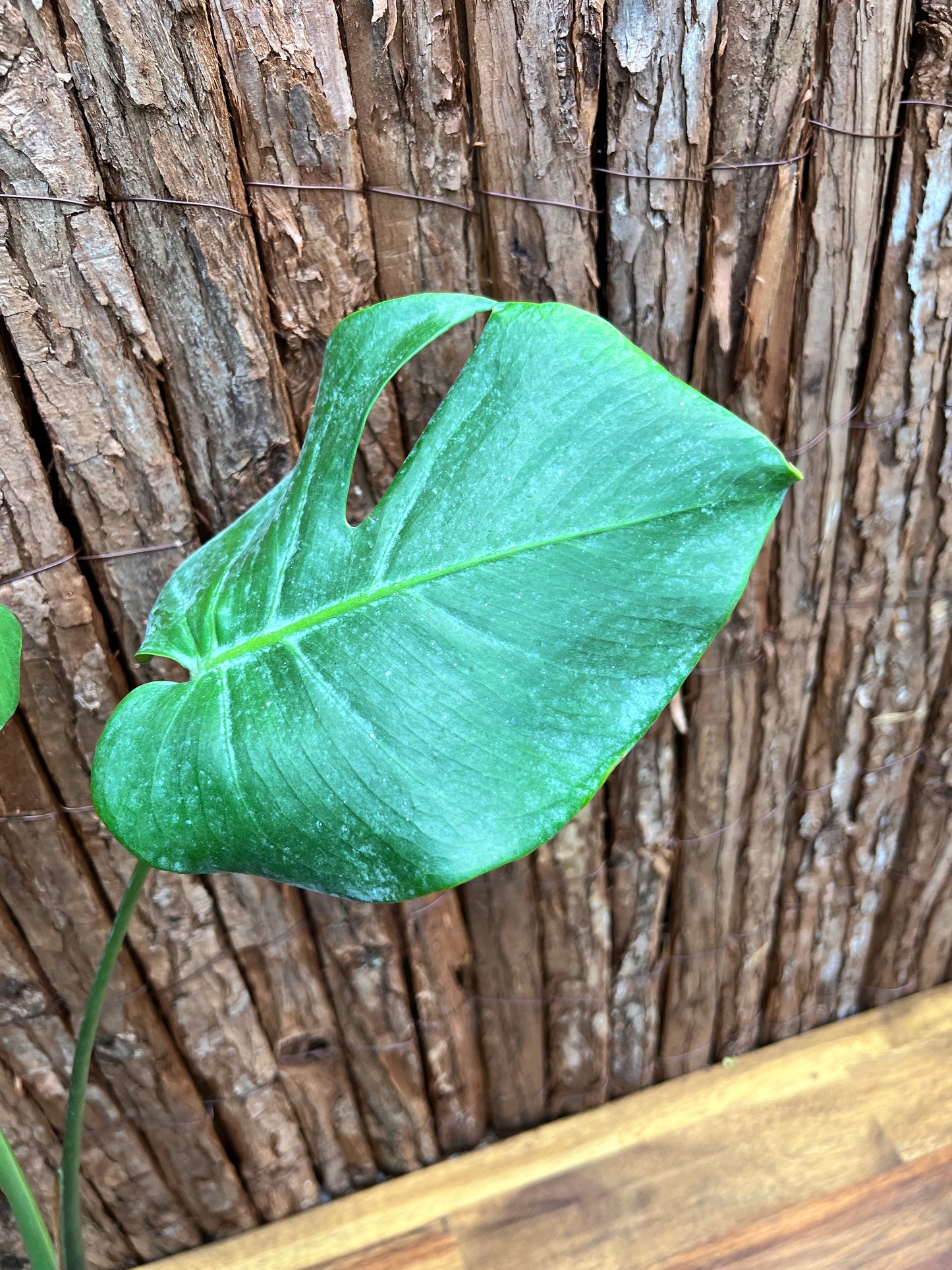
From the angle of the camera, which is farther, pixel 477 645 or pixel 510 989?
pixel 510 989

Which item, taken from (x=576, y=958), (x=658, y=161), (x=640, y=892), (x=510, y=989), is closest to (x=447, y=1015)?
(x=510, y=989)

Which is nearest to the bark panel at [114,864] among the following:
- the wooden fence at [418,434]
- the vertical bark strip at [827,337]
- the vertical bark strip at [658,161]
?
the wooden fence at [418,434]

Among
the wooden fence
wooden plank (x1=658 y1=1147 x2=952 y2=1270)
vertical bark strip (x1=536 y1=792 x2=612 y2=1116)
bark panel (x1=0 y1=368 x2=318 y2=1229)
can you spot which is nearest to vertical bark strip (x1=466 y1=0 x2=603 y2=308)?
the wooden fence

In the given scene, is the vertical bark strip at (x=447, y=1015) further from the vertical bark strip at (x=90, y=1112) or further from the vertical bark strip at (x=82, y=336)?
the vertical bark strip at (x=82, y=336)

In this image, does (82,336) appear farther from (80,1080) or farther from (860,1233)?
(860,1233)

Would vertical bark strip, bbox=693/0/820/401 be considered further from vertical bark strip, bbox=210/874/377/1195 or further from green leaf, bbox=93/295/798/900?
vertical bark strip, bbox=210/874/377/1195

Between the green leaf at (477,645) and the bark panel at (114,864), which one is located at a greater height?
the green leaf at (477,645)
